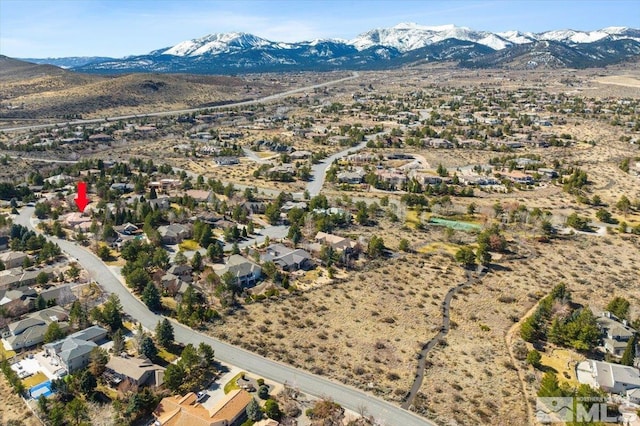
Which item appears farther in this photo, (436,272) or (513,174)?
(513,174)

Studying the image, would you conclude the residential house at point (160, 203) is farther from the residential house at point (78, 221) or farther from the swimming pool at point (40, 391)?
the swimming pool at point (40, 391)

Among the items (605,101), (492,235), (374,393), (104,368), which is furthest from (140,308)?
(605,101)

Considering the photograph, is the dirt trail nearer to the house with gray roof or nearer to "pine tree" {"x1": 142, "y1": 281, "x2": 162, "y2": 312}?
the house with gray roof

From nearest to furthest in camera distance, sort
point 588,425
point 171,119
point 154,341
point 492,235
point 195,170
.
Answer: point 588,425 → point 154,341 → point 492,235 → point 195,170 → point 171,119

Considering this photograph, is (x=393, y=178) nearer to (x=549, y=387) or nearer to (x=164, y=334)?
(x=164, y=334)

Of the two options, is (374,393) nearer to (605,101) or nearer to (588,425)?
(588,425)
